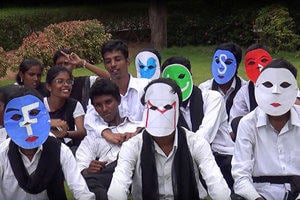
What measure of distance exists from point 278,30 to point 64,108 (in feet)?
33.9

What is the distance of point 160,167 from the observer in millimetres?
4148

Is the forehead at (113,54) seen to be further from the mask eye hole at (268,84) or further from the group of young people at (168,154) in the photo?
the mask eye hole at (268,84)

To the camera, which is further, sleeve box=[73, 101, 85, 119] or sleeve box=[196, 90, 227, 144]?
sleeve box=[73, 101, 85, 119]

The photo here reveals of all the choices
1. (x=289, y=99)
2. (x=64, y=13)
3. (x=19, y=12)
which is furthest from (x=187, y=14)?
(x=289, y=99)

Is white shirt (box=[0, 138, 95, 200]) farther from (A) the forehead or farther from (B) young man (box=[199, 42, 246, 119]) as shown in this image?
(B) young man (box=[199, 42, 246, 119])

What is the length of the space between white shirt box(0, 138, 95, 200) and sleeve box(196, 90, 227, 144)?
1230mm

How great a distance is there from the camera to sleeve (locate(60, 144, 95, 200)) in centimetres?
407

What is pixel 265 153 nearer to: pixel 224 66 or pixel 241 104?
pixel 241 104

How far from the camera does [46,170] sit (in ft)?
13.5

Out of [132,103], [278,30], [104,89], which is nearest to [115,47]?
[132,103]

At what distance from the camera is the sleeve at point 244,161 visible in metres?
4.05

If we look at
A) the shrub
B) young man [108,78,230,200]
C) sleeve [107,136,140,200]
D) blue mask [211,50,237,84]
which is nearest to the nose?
young man [108,78,230,200]

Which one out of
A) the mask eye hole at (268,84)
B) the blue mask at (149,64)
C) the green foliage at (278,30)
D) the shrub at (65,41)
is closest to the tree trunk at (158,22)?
the shrub at (65,41)

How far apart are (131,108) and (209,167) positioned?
1639 mm
